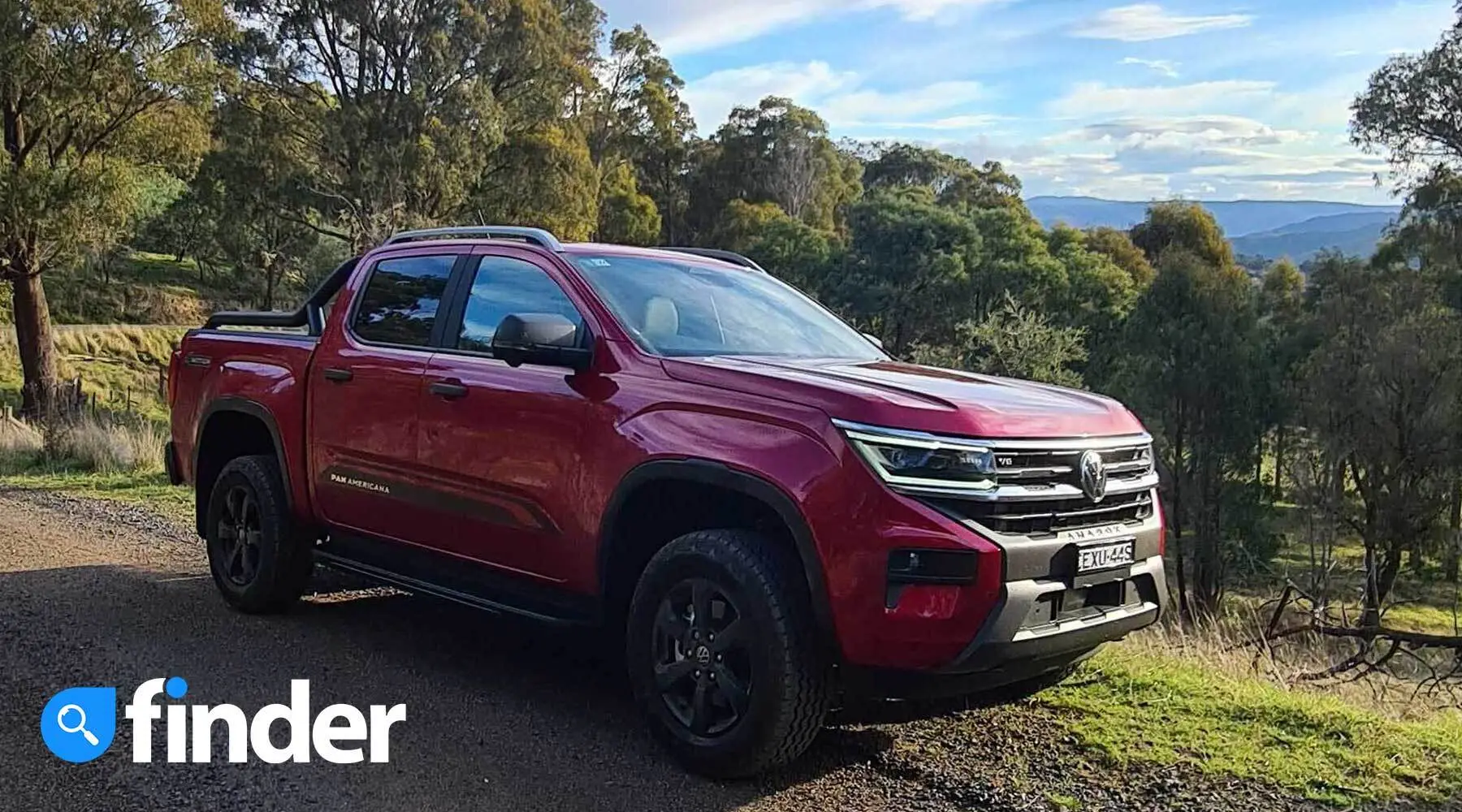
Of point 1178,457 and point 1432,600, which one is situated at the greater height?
point 1178,457

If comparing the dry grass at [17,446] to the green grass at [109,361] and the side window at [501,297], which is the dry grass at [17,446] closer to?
the green grass at [109,361]

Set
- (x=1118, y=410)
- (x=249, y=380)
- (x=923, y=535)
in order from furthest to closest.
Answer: (x=249, y=380)
(x=1118, y=410)
(x=923, y=535)

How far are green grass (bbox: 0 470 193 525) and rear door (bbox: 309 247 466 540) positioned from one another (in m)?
4.36

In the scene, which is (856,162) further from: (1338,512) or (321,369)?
(321,369)

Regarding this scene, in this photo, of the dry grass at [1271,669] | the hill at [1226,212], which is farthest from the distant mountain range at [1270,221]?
the dry grass at [1271,669]

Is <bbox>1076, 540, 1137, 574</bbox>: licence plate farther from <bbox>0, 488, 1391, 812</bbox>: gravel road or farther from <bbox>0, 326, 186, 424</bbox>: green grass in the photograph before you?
<bbox>0, 326, 186, 424</bbox>: green grass

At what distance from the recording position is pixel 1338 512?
→ 34.2 metres

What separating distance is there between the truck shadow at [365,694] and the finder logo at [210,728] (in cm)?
5

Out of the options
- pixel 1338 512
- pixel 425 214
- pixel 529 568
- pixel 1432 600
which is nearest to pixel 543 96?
pixel 425 214

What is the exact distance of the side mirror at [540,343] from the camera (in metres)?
4.40

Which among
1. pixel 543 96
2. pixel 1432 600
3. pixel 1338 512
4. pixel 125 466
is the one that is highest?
pixel 543 96

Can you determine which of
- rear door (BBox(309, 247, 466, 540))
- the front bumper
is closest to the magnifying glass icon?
rear door (BBox(309, 247, 466, 540))

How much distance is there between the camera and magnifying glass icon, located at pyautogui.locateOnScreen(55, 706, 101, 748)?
4.39 m

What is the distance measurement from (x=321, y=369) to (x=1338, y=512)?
3452cm
